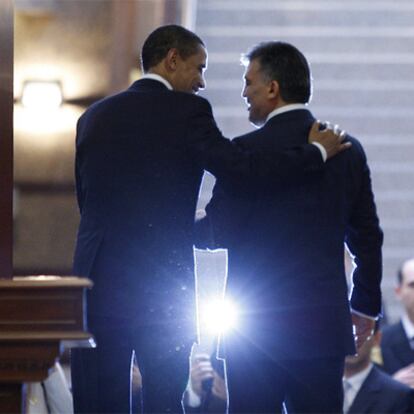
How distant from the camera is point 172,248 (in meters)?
4.75

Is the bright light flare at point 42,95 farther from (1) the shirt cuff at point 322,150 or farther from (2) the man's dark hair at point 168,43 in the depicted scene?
(1) the shirt cuff at point 322,150

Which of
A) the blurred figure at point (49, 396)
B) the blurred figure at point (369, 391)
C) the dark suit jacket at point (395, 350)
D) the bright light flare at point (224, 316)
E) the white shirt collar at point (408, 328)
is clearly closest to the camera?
the bright light flare at point (224, 316)

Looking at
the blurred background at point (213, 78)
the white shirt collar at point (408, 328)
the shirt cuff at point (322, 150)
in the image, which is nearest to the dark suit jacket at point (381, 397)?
the white shirt collar at point (408, 328)

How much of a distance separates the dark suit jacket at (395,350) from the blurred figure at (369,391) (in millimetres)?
1186

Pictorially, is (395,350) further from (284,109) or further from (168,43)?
(168,43)

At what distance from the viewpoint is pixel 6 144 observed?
4574mm

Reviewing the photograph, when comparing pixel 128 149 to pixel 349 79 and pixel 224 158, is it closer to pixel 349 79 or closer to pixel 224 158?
pixel 224 158

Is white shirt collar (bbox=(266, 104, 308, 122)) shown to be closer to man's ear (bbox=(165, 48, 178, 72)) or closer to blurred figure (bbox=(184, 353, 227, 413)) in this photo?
man's ear (bbox=(165, 48, 178, 72))

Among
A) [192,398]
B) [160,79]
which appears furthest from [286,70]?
[192,398]

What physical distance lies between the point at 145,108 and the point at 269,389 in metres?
0.96

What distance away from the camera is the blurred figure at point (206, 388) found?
7.30 meters

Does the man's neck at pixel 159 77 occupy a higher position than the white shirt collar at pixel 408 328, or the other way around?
the man's neck at pixel 159 77

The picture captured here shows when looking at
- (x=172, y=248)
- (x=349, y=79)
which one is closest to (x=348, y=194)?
(x=172, y=248)

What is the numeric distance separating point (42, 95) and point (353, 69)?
15.0ft
